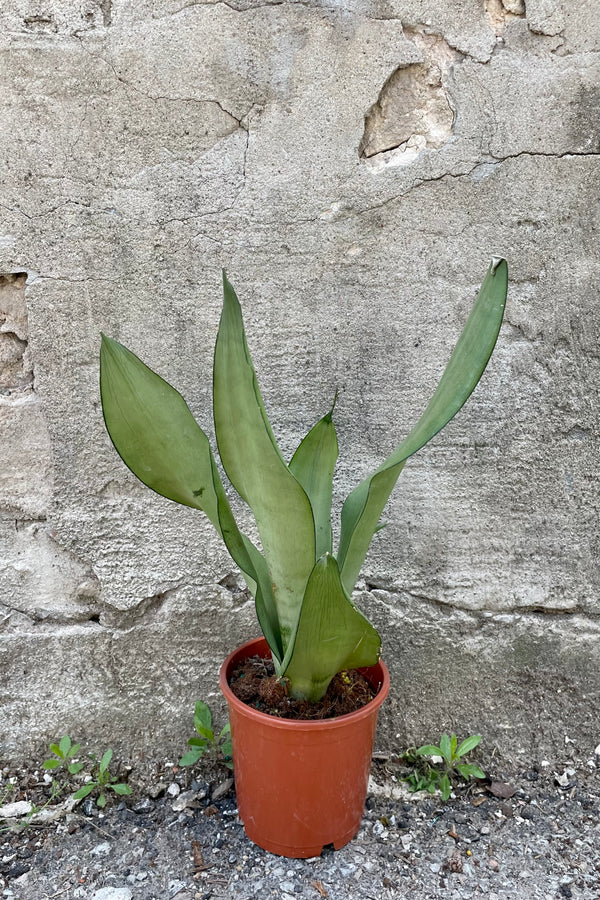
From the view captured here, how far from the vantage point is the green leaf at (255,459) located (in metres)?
0.91

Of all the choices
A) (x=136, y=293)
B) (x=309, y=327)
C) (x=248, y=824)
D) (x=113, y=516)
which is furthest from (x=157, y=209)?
(x=248, y=824)

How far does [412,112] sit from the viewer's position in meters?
1.21

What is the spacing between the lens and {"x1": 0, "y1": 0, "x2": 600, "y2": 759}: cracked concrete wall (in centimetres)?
117

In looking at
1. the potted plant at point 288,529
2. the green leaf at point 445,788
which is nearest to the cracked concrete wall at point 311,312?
the green leaf at point 445,788

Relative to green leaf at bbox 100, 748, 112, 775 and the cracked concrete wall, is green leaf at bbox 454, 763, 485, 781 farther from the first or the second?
green leaf at bbox 100, 748, 112, 775

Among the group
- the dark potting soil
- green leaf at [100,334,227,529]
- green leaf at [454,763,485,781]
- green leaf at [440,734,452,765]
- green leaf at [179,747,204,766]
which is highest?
green leaf at [100,334,227,529]

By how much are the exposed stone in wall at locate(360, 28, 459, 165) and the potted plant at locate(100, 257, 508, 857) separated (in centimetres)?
45

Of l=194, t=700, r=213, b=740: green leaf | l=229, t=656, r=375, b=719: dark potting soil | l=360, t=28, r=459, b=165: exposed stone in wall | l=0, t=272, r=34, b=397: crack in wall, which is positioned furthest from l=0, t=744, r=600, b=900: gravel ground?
l=360, t=28, r=459, b=165: exposed stone in wall

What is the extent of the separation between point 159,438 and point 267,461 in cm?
16

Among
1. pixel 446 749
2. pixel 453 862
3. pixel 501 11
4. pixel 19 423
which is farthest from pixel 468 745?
pixel 501 11

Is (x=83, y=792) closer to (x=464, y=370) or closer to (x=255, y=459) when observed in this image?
(x=255, y=459)

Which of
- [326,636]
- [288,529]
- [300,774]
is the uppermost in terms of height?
[288,529]

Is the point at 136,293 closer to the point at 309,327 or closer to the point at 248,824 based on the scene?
the point at 309,327

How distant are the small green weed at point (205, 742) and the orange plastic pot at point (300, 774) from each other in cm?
13
